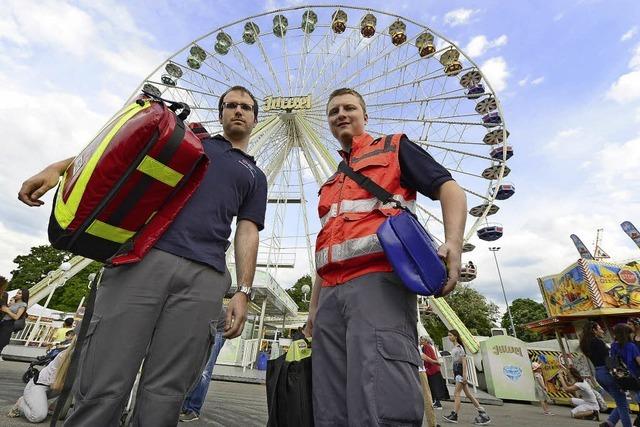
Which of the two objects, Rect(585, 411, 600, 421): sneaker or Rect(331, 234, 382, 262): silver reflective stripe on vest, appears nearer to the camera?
Rect(331, 234, 382, 262): silver reflective stripe on vest

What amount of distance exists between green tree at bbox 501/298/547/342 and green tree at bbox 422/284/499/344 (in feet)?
19.1

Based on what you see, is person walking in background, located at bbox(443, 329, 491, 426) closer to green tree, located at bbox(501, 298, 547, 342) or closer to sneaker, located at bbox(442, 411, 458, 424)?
sneaker, located at bbox(442, 411, 458, 424)

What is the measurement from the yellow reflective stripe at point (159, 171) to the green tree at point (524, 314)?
55.1 m

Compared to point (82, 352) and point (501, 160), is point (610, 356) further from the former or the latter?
point (501, 160)

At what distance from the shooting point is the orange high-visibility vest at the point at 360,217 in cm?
158

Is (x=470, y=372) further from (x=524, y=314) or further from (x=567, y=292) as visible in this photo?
(x=524, y=314)

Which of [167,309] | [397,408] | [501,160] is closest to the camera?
[397,408]

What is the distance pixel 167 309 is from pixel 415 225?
111cm

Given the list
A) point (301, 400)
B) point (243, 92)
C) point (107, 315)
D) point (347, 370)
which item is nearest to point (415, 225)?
point (347, 370)

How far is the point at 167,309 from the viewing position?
154 cm

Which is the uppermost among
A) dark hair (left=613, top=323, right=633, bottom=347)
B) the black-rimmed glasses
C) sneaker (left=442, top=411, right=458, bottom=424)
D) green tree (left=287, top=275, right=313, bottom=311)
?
green tree (left=287, top=275, right=313, bottom=311)

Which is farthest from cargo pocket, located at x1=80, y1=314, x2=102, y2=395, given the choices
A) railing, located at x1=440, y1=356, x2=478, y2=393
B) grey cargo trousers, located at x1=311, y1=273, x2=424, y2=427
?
railing, located at x1=440, y1=356, x2=478, y2=393

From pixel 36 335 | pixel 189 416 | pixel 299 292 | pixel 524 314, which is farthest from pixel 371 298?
pixel 524 314

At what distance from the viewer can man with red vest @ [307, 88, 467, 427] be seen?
132cm
